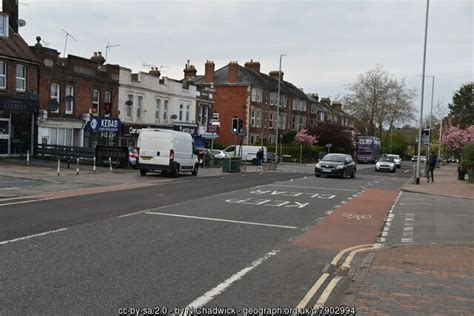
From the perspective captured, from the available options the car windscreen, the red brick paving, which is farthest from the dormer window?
the red brick paving

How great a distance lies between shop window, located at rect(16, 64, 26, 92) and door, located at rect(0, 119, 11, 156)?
88.9 inches

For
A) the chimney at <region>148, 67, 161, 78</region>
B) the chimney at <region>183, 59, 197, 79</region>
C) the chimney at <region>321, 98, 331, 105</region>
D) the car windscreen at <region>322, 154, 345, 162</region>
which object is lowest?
the car windscreen at <region>322, 154, 345, 162</region>

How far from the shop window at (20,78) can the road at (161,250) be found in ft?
59.4

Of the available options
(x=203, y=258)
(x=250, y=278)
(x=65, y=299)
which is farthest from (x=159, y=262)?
(x=65, y=299)

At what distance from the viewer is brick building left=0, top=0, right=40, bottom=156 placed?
30047mm

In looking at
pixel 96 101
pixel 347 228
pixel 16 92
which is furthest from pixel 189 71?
pixel 347 228

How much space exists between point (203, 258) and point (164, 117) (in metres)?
39.3

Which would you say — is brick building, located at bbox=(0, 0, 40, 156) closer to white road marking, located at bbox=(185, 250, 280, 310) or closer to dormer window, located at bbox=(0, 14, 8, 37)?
dormer window, located at bbox=(0, 14, 8, 37)

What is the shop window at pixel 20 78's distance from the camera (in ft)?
102

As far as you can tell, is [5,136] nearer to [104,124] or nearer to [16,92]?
[16,92]

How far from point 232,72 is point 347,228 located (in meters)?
54.9

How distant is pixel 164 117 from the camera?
4647cm

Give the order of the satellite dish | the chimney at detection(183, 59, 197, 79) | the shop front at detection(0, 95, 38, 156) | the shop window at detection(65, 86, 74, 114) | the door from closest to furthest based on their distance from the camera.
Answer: the shop front at detection(0, 95, 38, 156) < the door < the satellite dish < the shop window at detection(65, 86, 74, 114) < the chimney at detection(183, 59, 197, 79)

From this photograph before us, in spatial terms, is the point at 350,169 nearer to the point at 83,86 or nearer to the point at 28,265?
the point at 83,86
